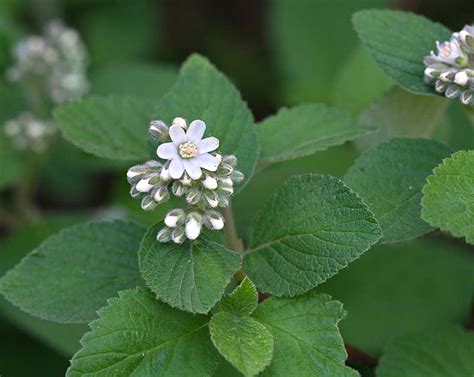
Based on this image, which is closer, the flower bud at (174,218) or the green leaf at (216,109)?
the flower bud at (174,218)

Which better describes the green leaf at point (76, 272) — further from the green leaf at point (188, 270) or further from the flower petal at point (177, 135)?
the flower petal at point (177, 135)

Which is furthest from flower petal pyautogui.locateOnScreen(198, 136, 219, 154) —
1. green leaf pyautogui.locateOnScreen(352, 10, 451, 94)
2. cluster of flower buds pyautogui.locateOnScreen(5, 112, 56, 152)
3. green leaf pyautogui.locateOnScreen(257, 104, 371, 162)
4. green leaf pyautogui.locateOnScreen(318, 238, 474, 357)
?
cluster of flower buds pyautogui.locateOnScreen(5, 112, 56, 152)

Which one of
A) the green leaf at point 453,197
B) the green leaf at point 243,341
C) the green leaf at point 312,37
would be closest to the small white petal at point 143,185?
the green leaf at point 243,341

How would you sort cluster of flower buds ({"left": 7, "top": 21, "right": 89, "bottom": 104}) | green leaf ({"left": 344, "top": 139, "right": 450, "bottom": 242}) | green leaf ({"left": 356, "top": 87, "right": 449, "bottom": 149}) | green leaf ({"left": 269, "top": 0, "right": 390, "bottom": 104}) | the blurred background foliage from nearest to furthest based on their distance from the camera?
green leaf ({"left": 344, "top": 139, "right": 450, "bottom": 242}) < green leaf ({"left": 356, "top": 87, "right": 449, "bottom": 149}) < the blurred background foliage < cluster of flower buds ({"left": 7, "top": 21, "right": 89, "bottom": 104}) < green leaf ({"left": 269, "top": 0, "right": 390, "bottom": 104})

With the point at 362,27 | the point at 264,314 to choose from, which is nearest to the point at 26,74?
the point at 362,27

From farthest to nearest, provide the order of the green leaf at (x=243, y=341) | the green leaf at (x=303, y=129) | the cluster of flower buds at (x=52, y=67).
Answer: the cluster of flower buds at (x=52, y=67) → the green leaf at (x=303, y=129) → the green leaf at (x=243, y=341)

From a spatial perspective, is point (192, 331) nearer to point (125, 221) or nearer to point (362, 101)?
point (125, 221)

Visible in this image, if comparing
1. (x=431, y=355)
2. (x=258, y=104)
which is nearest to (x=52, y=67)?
(x=258, y=104)

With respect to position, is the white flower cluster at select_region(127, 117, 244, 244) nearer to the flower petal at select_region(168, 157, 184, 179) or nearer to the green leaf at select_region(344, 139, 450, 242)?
the flower petal at select_region(168, 157, 184, 179)

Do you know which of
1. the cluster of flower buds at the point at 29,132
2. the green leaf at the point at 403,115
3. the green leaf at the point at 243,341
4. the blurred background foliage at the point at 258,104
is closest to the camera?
the green leaf at the point at 243,341
